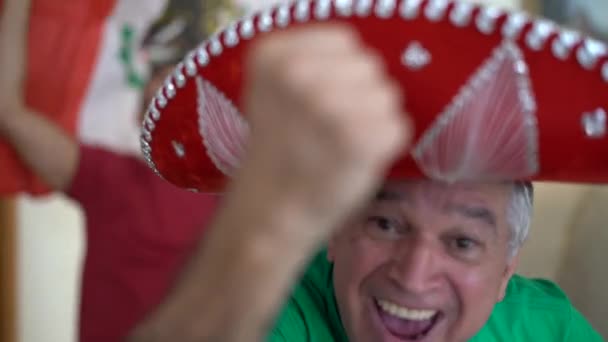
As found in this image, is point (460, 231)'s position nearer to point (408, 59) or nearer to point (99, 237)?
point (408, 59)

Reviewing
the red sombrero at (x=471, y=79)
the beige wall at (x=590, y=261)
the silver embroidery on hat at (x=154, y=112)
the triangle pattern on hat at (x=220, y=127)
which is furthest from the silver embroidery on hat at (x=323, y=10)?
the beige wall at (x=590, y=261)

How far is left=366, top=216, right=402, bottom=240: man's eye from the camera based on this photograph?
0.65 metres

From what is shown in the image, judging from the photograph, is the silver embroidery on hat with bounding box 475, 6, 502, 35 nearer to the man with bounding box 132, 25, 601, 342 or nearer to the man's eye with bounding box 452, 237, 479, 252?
the man with bounding box 132, 25, 601, 342

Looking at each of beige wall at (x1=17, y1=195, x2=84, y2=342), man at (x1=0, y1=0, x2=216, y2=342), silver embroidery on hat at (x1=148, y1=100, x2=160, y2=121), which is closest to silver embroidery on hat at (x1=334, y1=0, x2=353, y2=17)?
silver embroidery on hat at (x1=148, y1=100, x2=160, y2=121)

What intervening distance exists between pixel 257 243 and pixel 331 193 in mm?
38

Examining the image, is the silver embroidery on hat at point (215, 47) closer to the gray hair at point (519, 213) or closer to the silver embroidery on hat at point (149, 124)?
the silver embroidery on hat at point (149, 124)

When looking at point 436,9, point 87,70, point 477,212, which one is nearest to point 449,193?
point 477,212

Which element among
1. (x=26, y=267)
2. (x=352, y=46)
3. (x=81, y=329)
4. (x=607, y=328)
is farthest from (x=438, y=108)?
(x=26, y=267)

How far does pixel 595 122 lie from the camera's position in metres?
0.45

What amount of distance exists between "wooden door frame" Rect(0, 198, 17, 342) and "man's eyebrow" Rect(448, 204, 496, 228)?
1249 millimetres

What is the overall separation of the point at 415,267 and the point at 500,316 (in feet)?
1.06

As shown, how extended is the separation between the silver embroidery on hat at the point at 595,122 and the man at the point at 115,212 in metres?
0.82

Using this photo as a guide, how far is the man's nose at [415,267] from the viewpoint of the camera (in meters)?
0.62

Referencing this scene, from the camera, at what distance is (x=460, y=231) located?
2.08 ft
